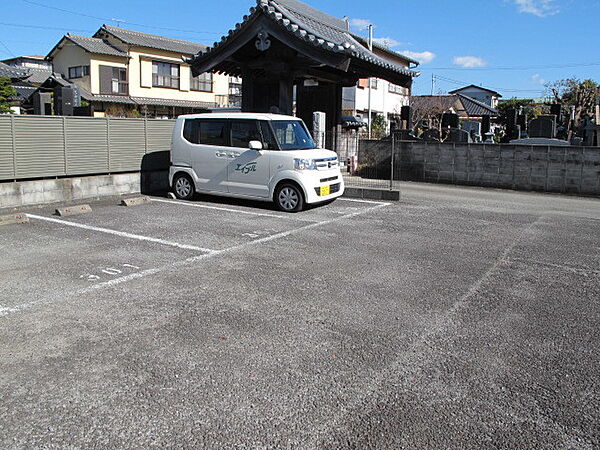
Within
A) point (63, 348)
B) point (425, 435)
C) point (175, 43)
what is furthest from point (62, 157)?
point (175, 43)

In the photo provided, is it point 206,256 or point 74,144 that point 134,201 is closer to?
point 74,144

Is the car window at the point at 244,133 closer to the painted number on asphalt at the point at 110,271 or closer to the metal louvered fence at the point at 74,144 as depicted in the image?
the metal louvered fence at the point at 74,144

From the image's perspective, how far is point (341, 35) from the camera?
545 inches

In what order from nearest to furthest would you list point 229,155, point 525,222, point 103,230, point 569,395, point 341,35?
1. point 569,395
2. point 103,230
3. point 525,222
4. point 229,155
5. point 341,35

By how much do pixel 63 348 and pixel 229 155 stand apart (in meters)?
6.30

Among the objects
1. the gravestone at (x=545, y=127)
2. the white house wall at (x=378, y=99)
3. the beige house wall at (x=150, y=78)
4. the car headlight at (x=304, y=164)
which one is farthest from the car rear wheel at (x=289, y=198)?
the white house wall at (x=378, y=99)

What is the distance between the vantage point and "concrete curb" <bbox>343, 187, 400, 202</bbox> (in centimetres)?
1109

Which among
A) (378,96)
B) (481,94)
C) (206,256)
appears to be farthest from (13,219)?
(481,94)

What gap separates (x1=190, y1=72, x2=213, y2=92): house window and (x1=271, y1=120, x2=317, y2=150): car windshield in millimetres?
27770

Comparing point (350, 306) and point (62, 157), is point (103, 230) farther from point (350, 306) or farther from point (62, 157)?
point (350, 306)

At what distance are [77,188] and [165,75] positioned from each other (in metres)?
26.2

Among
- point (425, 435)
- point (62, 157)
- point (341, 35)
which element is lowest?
point (425, 435)

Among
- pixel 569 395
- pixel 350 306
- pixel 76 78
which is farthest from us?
pixel 76 78

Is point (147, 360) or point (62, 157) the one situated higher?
point (62, 157)
